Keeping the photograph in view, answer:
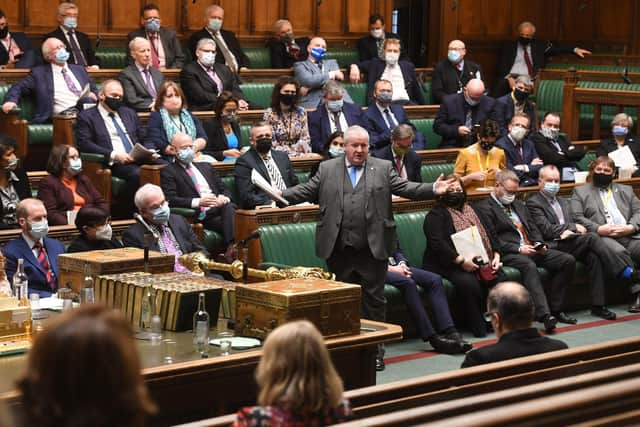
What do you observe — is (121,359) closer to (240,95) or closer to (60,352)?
(60,352)

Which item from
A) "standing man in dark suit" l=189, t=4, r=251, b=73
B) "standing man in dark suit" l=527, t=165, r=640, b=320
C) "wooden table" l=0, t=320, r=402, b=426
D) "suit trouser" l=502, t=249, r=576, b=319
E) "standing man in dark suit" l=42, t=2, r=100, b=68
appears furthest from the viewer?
"standing man in dark suit" l=189, t=4, r=251, b=73

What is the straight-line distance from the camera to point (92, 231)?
629 centimetres

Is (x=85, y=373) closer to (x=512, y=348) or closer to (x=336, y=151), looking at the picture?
(x=512, y=348)

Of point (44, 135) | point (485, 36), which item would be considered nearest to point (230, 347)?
point (44, 135)

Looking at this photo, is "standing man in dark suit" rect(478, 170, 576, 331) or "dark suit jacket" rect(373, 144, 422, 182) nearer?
"standing man in dark suit" rect(478, 170, 576, 331)

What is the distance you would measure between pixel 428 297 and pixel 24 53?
4120mm

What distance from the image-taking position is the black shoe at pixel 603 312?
825 cm

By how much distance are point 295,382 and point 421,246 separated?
5.12m

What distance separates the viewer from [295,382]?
2830 mm

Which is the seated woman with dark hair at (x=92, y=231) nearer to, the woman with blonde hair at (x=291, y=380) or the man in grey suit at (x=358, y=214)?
the man in grey suit at (x=358, y=214)

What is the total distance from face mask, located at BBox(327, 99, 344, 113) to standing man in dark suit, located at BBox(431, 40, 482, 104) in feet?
7.63

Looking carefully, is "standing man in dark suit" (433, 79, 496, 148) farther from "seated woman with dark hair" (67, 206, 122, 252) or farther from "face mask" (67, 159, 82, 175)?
"seated woman with dark hair" (67, 206, 122, 252)

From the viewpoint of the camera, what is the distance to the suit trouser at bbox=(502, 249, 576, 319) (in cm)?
789

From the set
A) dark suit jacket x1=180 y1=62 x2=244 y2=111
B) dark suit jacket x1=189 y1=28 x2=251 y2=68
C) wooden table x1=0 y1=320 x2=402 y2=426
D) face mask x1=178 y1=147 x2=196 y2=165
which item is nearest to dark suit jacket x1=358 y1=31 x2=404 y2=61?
dark suit jacket x1=189 y1=28 x2=251 y2=68
